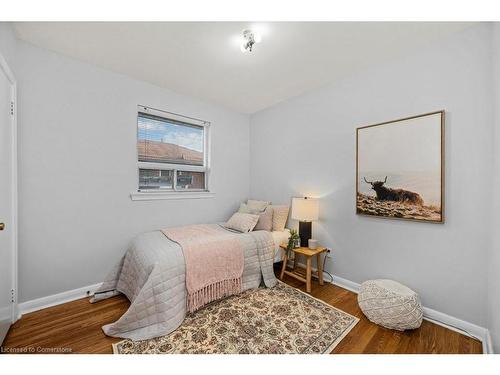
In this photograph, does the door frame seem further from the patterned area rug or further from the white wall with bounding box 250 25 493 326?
the white wall with bounding box 250 25 493 326

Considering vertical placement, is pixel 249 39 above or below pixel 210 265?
above

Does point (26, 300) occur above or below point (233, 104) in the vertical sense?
below

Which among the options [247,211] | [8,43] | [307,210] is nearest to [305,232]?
[307,210]

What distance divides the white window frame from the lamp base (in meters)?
1.48

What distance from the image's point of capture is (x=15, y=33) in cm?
185

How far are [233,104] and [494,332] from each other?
3620 millimetres

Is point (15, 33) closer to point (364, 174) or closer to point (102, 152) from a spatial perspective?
point (102, 152)

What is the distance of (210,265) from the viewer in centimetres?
209

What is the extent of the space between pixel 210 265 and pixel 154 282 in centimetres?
53

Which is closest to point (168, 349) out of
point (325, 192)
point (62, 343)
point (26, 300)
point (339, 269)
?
point (62, 343)

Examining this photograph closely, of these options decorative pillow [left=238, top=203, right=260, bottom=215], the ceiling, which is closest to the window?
the ceiling

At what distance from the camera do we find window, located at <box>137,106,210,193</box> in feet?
9.19

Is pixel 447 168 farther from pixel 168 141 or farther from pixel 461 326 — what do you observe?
pixel 168 141

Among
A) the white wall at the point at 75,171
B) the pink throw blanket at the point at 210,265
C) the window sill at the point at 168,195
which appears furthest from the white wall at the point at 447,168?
the white wall at the point at 75,171
